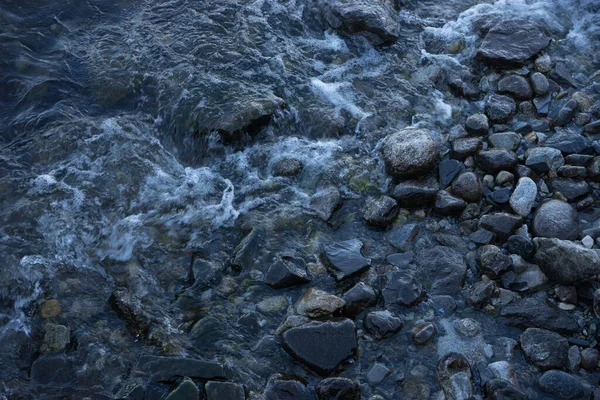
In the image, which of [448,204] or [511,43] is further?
[511,43]

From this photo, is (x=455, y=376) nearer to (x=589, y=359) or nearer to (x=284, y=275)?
(x=589, y=359)

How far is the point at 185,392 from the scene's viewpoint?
11.3 ft

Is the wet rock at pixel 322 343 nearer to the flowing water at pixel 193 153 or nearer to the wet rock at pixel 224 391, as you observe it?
the flowing water at pixel 193 153

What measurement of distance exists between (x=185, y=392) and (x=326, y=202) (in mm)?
2098

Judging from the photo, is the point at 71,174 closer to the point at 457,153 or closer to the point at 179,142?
the point at 179,142

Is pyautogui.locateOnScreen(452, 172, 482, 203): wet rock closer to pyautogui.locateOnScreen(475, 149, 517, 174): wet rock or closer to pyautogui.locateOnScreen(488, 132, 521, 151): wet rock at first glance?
pyautogui.locateOnScreen(475, 149, 517, 174): wet rock

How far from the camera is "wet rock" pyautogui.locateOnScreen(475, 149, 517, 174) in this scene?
4.88 metres

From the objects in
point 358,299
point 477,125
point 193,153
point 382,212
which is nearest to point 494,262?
point 382,212

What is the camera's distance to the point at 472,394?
11.4 ft

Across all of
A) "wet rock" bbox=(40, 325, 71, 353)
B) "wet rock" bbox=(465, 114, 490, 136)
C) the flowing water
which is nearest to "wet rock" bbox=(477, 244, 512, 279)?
the flowing water

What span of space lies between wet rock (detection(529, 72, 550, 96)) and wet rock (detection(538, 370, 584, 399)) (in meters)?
3.33

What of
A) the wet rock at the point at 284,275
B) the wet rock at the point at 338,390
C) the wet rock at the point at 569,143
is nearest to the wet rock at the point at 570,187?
the wet rock at the point at 569,143

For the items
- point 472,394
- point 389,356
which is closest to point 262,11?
point 389,356

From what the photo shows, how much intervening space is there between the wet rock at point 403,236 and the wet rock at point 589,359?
4.91 feet
